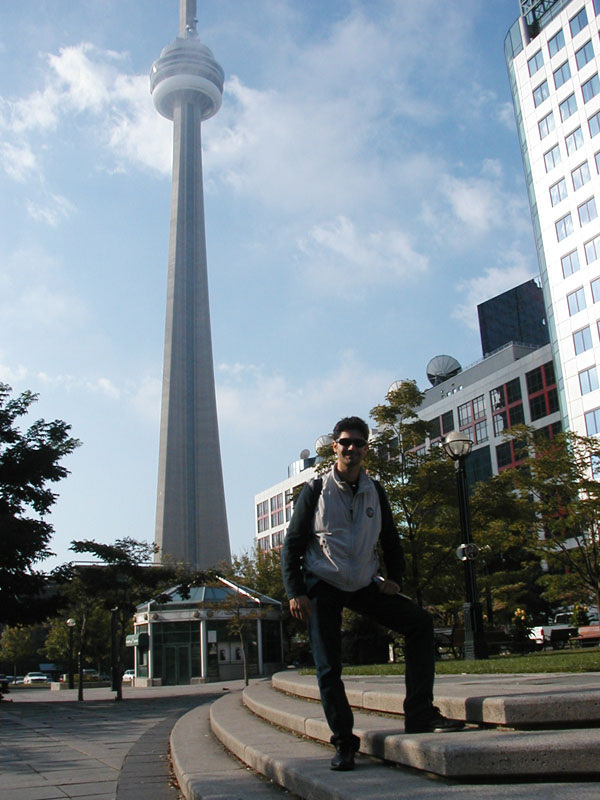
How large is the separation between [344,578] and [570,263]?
4929 centimetres

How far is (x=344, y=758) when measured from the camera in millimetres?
3811

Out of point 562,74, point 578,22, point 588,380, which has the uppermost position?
point 578,22

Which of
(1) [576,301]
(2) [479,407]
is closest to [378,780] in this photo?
(1) [576,301]

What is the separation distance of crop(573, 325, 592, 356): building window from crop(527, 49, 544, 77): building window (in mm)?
19982

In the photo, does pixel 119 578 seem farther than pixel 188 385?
No

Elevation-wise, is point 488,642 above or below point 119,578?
below

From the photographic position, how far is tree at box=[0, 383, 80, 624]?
24.9 meters

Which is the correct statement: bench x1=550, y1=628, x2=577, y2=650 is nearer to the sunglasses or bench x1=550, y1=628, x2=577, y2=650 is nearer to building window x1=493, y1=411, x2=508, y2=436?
the sunglasses

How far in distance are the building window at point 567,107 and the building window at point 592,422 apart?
2016 centimetres

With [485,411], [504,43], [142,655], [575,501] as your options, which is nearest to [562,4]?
[504,43]

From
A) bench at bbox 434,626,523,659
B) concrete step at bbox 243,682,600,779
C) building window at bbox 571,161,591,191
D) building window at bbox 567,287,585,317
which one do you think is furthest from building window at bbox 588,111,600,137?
concrete step at bbox 243,682,600,779

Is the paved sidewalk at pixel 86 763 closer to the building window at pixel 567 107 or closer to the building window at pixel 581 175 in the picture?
the building window at pixel 581 175

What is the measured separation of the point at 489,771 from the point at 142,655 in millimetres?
45003

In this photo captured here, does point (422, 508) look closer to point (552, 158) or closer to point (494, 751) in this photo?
point (494, 751)
